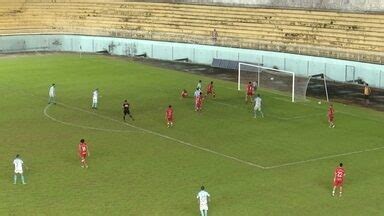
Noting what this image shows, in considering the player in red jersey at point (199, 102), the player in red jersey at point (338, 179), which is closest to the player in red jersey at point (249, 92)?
the player in red jersey at point (199, 102)

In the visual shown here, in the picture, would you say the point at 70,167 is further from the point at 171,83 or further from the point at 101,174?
the point at 171,83

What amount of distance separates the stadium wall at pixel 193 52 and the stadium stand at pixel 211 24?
40.9 inches

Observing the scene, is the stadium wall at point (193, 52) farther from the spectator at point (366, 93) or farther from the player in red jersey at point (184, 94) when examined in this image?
the player in red jersey at point (184, 94)

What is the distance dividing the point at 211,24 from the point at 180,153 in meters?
42.7

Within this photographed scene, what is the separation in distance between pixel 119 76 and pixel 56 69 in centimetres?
758

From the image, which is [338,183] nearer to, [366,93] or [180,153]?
[180,153]

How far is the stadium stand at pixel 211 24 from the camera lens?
63750 mm

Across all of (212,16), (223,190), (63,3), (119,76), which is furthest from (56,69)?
(223,190)

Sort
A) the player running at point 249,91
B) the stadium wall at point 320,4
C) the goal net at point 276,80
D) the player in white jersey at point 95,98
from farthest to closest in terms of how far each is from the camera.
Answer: the stadium wall at point 320,4 < the goal net at point 276,80 < the player running at point 249,91 < the player in white jersey at point 95,98

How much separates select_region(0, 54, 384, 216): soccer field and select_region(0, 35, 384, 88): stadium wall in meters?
9.63

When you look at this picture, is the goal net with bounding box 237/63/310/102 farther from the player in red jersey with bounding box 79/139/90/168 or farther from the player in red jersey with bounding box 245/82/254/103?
the player in red jersey with bounding box 79/139/90/168

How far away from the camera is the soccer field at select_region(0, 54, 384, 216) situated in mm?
27625

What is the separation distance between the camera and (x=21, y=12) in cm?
8638

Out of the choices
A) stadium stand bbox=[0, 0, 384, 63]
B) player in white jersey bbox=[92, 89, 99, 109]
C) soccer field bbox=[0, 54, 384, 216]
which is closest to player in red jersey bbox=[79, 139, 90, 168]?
soccer field bbox=[0, 54, 384, 216]
